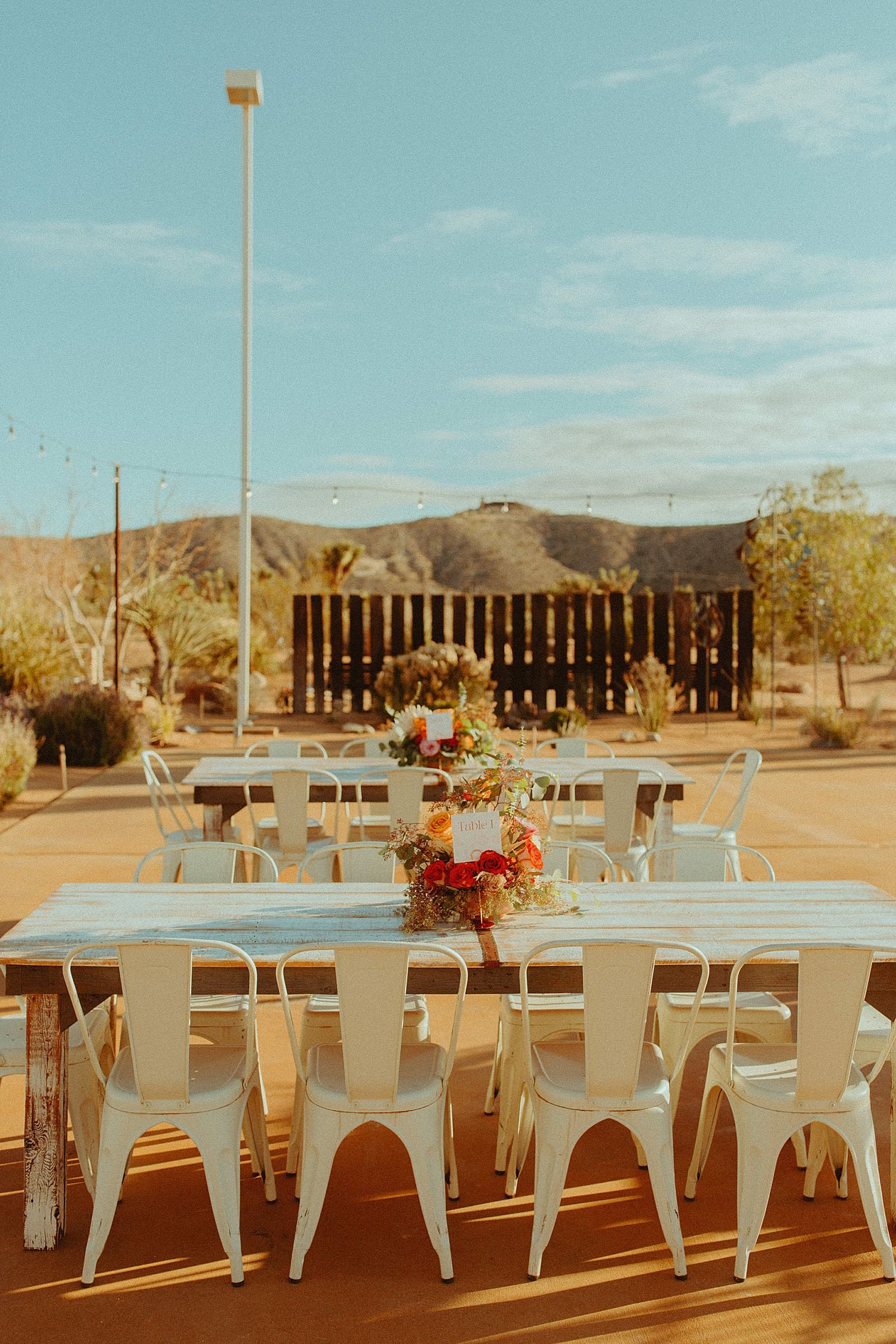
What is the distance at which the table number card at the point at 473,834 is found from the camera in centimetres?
311

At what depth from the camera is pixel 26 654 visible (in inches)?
518

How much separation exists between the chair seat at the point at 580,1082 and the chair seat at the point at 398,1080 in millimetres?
259

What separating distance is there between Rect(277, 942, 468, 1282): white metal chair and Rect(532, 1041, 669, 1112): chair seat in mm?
260

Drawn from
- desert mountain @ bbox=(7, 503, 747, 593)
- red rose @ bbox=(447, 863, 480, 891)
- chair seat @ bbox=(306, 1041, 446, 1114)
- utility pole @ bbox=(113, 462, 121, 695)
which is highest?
desert mountain @ bbox=(7, 503, 747, 593)

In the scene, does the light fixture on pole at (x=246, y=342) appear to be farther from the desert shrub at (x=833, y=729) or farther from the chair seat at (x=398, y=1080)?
the chair seat at (x=398, y=1080)

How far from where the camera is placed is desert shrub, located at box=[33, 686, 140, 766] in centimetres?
1140

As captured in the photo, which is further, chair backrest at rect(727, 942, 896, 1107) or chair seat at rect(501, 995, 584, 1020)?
chair seat at rect(501, 995, 584, 1020)

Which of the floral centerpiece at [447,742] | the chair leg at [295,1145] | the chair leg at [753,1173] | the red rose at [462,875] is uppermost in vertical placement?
the floral centerpiece at [447,742]

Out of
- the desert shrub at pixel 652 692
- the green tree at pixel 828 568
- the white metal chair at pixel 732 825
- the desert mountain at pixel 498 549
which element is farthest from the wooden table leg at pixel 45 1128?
the desert mountain at pixel 498 549

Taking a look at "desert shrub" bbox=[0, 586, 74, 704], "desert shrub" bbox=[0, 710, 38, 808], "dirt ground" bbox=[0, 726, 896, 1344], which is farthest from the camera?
"desert shrub" bbox=[0, 586, 74, 704]

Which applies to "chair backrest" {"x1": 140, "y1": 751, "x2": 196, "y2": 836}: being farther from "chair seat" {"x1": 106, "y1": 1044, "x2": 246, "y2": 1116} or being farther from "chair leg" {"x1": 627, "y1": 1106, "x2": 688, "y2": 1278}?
"chair leg" {"x1": 627, "y1": 1106, "x2": 688, "y2": 1278}

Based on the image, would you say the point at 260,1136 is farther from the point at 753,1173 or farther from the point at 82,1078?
the point at 753,1173

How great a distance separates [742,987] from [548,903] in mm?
638

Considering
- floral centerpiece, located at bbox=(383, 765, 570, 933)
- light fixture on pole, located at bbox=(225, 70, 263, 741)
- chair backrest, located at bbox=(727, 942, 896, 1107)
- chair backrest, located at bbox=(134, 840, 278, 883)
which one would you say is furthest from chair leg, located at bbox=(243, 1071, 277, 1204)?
light fixture on pole, located at bbox=(225, 70, 263, 741)
